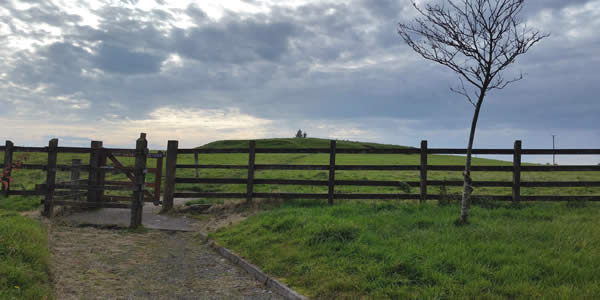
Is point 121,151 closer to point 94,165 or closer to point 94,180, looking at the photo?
point 94,165

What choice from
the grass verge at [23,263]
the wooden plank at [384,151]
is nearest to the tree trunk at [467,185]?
the wooden plank at [384,151]

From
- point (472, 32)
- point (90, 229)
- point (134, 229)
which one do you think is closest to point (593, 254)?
point (472, 32)

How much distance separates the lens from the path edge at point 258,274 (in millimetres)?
5266

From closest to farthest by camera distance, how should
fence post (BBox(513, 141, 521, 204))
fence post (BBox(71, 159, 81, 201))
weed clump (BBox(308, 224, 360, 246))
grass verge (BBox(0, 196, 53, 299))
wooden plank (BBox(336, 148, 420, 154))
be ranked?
grass verge (BBox(0, 196, 53, 299)), weed clump (BBox(308, 224, 360, 246)), fence post (BBox(513, 141, 521, 204)), wooden plank (BBox(336, 148, 420, 154)), fence post (BBox(71, 159, 81, 201))

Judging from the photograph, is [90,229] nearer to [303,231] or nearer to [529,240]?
[303,231]

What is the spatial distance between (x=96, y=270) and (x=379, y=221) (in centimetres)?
545

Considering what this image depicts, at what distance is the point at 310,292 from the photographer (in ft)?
17.1

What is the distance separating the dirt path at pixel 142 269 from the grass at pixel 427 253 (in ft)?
2.07

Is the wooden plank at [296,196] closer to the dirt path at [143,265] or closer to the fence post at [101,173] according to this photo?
the dirt path at [143,265]

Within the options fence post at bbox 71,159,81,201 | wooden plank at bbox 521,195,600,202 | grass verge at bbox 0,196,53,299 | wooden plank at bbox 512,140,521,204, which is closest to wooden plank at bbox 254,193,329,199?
wooden plank at bbox 512,140,521,204

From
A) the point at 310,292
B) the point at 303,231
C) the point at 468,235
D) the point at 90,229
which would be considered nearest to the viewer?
the point at 310,292

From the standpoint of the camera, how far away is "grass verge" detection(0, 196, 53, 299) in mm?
4781

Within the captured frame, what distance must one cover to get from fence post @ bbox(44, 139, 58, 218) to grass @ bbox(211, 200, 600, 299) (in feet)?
18.6

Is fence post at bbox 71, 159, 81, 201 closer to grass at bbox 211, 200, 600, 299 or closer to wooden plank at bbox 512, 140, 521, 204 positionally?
grass at bbox 211, 200, 600, 299
